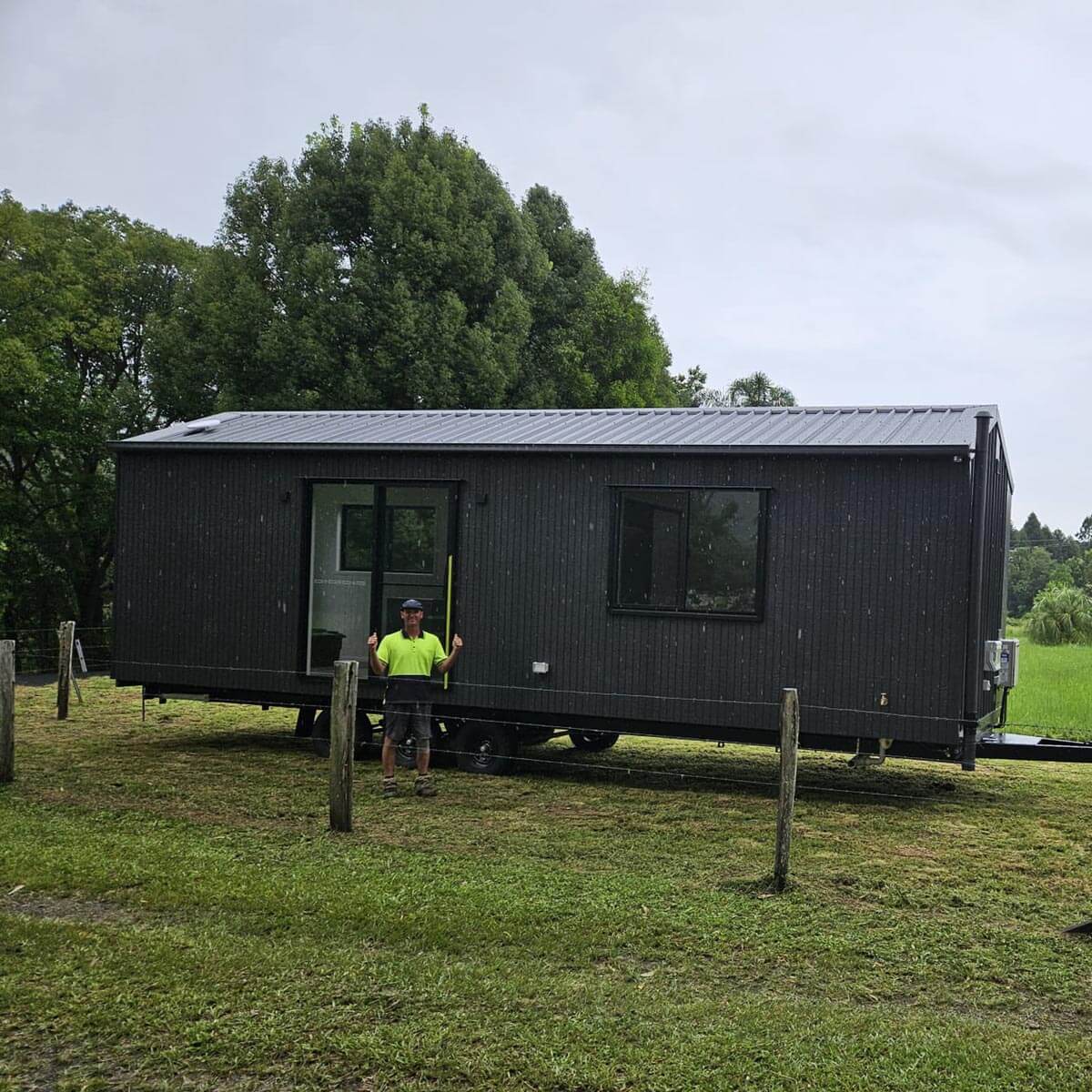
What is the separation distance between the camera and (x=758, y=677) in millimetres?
10250

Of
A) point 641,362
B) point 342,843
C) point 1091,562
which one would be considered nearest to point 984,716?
point 342,843

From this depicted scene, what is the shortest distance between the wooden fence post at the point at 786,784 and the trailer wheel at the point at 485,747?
4.29 metres

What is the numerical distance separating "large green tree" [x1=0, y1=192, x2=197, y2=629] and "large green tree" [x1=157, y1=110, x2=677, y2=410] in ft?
6.13

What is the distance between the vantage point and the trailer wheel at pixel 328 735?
11.9 m

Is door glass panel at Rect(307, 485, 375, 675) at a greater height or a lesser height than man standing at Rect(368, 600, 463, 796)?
Result: greater

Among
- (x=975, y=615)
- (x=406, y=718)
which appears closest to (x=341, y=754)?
(x=406, y=718)

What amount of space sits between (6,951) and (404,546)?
6.58 metres

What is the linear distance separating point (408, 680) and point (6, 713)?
311 centimetres

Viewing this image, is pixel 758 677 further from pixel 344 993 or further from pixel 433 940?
pixel 344 993

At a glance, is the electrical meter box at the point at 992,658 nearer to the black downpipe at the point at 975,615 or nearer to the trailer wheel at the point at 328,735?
the black downpipe at the point at 975,615

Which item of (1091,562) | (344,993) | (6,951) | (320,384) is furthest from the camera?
(1091,562)

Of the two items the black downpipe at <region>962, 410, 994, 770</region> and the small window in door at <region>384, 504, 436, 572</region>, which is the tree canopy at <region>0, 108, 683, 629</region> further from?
the black downpipe at <region>962, 410, 994, 770</region>

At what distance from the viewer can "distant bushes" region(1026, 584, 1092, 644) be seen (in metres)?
33.4

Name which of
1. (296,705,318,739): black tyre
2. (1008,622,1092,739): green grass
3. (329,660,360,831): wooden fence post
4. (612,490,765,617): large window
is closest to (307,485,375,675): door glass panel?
(296,705,318,739): black tyre
